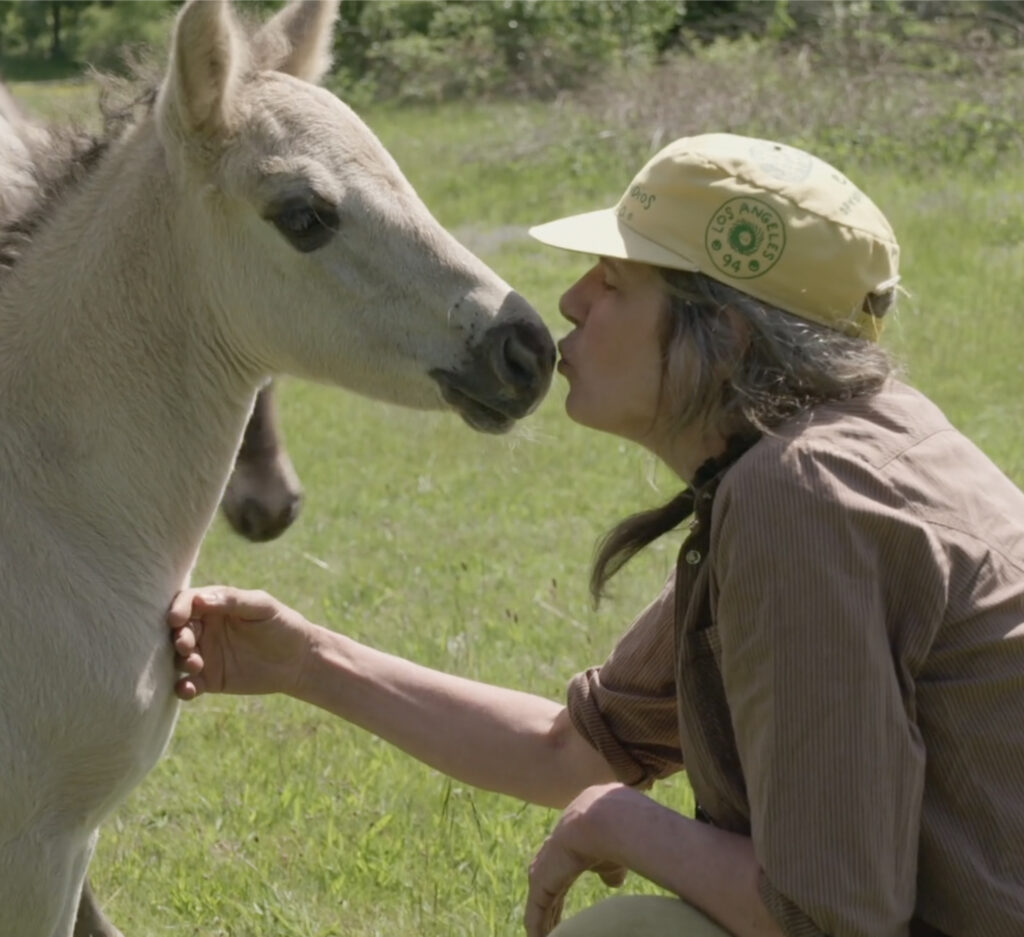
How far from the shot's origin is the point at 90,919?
3.69 m

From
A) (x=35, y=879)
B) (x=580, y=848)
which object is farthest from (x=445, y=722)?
(x=35, y=879)

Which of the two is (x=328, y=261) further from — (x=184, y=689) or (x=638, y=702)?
(x=638, y=702)

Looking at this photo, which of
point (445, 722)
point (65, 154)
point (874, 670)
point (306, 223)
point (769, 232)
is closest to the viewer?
point (874, 670)

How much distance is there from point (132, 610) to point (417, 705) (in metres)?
0.63

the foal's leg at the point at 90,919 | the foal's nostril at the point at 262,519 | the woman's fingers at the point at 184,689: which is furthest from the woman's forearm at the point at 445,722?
the foal's nostril at the point at 262,519

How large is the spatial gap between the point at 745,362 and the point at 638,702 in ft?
2.38

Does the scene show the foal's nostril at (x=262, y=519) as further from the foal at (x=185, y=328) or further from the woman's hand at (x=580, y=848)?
the woman's hand at (x=580, y=848)

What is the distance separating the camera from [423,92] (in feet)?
59.5

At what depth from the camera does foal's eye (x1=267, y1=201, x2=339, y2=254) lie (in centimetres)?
283

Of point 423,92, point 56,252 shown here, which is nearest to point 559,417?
point 56,252

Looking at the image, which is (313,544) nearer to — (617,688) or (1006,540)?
(617,688)

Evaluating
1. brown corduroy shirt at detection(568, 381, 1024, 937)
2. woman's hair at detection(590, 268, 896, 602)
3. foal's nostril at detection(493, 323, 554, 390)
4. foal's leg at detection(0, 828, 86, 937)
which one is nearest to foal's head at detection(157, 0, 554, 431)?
foal's nostril at detection(493, 323, 554, 390)

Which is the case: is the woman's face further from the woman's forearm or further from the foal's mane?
the foal's mane

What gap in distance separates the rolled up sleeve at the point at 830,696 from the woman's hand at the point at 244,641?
1.08 meters
